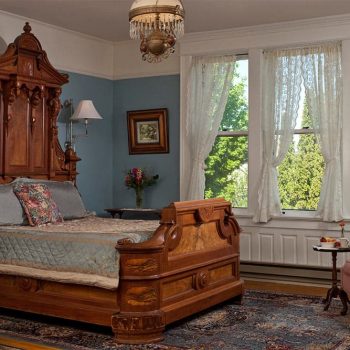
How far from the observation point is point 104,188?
26.5ft

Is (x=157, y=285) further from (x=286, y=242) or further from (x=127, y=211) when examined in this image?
(x=127, y=211)

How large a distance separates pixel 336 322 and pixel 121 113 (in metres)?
4.26

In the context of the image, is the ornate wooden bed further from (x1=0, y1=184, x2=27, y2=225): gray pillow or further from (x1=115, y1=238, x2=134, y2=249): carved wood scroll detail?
(x1=0, y1=184, x2=27, y2=225): gray pillow

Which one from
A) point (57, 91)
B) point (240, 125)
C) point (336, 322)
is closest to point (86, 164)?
point (57, 91)

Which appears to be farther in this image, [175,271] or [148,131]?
[148,131]

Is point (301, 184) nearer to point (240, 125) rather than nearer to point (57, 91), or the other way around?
point (240, 125)

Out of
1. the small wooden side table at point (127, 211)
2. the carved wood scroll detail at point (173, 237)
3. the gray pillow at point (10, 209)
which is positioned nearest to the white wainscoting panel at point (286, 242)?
the small wooden side table at point (127, 211)

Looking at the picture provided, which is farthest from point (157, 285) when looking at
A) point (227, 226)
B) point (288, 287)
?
point (288, 287)

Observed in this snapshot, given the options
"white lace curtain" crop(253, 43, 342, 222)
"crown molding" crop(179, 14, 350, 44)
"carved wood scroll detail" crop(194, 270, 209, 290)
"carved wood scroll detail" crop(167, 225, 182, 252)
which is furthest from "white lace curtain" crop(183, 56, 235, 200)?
"carved wood scroll detail" crop(167, 225, 182, 252)

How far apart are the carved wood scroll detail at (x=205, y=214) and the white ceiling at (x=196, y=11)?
7.25 ft

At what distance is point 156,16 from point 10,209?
2.39 meters

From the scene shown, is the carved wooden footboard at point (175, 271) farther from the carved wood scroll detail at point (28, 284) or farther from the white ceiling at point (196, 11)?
the white ceiling at point (196, 11)

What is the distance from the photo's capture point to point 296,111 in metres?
6.98

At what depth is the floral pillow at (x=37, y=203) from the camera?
5.62m
